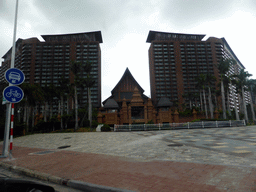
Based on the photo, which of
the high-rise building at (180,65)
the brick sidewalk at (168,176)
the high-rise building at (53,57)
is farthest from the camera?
the high-rise building at (53,57)

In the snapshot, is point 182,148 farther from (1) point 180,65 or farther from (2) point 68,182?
(1) point 180,65

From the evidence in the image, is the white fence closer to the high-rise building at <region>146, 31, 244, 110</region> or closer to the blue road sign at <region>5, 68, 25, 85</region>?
the blue road sign at <region>5, 68, 25, 85</region>

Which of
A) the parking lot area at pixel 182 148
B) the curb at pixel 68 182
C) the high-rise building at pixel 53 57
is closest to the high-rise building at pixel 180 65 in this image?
the high-rise building at pixel 53 57

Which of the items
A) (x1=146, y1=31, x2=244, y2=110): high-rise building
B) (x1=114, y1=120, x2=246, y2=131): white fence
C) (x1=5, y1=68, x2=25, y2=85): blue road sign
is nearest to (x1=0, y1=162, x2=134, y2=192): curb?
(x1=5, y1=68, x2=25, y2=85): blue road sign

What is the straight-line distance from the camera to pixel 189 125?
2458 cm

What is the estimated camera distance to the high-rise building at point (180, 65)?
8179cm

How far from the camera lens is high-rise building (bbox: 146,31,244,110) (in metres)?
81.8

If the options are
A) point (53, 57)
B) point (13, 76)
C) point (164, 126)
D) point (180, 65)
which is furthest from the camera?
point (180, 65)

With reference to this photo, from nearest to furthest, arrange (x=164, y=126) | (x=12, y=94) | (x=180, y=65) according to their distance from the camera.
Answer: (x=12, y=94) → (x=164, y=126) → (x=180, y=65)

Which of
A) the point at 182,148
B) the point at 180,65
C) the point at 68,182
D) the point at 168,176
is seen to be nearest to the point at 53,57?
the point at 180,65

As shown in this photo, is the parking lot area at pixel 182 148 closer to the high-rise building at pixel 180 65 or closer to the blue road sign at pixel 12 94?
the blue road sign at pixel 12 94

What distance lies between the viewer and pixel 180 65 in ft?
279

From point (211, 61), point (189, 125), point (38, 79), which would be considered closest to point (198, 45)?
point (211, 61)

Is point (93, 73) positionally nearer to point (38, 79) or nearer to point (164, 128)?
point (38, 79)
